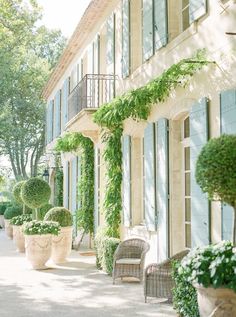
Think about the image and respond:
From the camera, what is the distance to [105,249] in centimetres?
918

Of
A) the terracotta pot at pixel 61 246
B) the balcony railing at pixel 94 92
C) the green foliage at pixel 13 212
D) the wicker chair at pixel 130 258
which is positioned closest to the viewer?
the wicker chair at pixel 130 258

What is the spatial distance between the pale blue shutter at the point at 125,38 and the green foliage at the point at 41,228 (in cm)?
368

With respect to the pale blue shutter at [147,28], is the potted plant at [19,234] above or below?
below

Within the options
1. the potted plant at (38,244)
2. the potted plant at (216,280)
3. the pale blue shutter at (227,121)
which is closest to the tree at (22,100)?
the potted plant at (38,244)

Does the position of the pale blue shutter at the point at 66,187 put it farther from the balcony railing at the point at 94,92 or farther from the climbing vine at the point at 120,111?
the climbing vine at the point at 120,111

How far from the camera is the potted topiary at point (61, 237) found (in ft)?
35.7

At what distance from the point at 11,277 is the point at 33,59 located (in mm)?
20107

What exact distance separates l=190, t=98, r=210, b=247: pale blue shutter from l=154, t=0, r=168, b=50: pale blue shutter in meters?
1.80

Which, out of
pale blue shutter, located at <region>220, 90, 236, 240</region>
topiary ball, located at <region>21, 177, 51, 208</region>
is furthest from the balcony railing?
pale blue shutter, located at <region>220, 90, 236, 240</region>

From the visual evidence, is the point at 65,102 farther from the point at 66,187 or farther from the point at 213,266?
the point at 213,266

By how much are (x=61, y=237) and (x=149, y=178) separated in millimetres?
3396

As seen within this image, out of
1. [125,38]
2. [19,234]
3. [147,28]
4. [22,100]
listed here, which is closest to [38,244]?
[19,234]

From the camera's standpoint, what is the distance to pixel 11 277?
29.7 ft

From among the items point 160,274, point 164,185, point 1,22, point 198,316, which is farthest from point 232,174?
point 1,22
